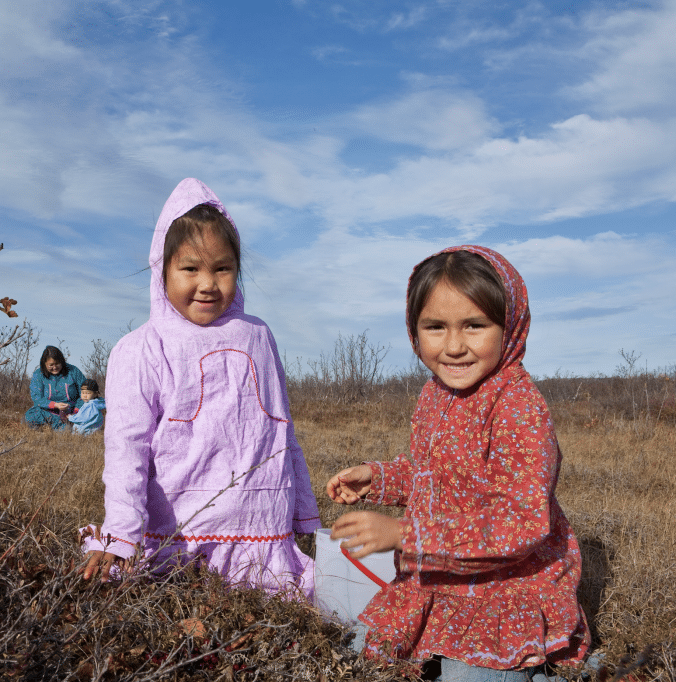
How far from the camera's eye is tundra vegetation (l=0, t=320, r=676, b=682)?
5.60ft

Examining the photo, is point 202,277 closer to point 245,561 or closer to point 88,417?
point 245,561

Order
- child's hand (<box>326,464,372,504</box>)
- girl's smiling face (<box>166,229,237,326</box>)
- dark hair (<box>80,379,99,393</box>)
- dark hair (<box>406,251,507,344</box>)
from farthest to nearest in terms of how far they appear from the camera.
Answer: dark hair (<box>80,379,99,393</box>) < girl's smiling face (<box>166,229,237,326</box>) < child's hand (<box>326,464,372,504</box>) < dark hair (<box>406,251,507,344</box>)

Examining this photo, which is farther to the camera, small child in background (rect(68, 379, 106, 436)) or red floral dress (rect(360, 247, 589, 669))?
small child in background (rect(68, 379, 106, 436))

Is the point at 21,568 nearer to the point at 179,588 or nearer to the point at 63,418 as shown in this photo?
the point at 179,588

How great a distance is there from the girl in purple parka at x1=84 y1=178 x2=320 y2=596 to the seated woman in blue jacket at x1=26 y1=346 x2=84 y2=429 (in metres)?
7.04

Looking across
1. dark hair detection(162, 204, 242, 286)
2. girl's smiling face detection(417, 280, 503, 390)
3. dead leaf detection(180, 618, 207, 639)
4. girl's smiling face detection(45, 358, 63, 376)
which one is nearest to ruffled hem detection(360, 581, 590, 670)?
dead leaf detection(180, 618, 207, 639)

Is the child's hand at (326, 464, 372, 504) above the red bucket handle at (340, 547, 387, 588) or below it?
above

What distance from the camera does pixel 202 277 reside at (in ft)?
8.44

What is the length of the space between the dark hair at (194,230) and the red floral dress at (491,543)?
1.06 m

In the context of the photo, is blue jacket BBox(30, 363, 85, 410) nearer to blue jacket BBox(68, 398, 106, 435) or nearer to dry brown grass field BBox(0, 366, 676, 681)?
blue jacket BBox(68, 398, 106, 435)

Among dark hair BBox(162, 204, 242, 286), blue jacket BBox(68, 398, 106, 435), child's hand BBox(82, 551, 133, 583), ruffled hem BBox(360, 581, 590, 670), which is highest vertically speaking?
dark hair BBox(162, 204, 242, 286)

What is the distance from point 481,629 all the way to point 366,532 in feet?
1.84

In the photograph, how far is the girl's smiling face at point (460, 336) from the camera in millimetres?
2045

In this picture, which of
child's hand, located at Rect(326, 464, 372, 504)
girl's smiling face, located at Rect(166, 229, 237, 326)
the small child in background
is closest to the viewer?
child's hand, located at Rect(326, 464, 372, 504)
